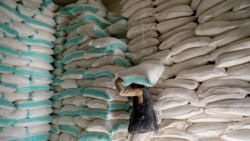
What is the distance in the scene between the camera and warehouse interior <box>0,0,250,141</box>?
4.16 ft

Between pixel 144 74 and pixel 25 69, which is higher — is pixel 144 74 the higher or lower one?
the lower one

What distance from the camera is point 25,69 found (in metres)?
2.07

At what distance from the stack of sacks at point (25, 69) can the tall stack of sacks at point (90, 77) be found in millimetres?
137

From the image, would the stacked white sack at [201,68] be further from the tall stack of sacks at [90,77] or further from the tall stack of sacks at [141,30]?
the tall stack of sacks at [90,77]

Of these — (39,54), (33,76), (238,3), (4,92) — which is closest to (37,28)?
(39,54)

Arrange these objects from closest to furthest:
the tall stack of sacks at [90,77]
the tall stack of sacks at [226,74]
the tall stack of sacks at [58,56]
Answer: the tall stack of sacks at [226,74] → the tall stack of sacks at [90,77] → the tall stack of sacks at [58,56]

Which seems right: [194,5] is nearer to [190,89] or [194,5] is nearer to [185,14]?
[185,14]

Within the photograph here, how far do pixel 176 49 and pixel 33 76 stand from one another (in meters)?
1.39

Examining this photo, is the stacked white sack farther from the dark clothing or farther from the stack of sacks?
the stack of sacks

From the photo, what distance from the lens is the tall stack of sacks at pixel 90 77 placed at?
1644mm

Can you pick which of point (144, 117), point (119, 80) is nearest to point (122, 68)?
point (119, 80)

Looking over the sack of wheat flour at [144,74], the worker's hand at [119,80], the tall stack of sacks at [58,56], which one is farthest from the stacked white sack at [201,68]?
the tall stack of sacks at [58,56]

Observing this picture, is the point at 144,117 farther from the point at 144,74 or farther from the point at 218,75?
the point at 218,75

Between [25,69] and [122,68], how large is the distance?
97cm
